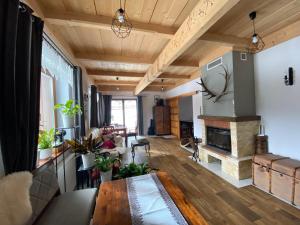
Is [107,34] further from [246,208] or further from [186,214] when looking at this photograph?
[246,208]

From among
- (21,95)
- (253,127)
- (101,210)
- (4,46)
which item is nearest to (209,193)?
(253,127)

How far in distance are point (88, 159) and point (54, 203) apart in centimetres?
61

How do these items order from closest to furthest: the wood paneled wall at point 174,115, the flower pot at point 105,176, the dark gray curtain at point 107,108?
1. the flower pot at point 105,176
2. the wood paneled wall at point 174,115
3. the dark gray curtain at point 107,108

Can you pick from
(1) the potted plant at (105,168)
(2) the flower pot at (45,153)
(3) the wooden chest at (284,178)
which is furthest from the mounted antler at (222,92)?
(2) the flower pot at (45,153)

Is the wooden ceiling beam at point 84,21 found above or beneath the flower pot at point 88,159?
above

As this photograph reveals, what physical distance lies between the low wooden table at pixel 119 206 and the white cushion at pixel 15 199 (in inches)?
18.1

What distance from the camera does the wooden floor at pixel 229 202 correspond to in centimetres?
178

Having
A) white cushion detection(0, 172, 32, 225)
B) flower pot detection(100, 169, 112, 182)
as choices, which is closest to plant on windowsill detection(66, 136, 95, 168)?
flower pot detection(100, 169, 112, 182)

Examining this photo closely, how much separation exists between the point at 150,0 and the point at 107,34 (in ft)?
3.16

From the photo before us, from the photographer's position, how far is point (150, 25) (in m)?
2.00

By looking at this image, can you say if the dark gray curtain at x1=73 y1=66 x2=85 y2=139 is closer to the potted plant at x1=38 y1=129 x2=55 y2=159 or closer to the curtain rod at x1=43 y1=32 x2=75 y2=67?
the curtain rod at x1=43 y1=32 x2=75 y2=67

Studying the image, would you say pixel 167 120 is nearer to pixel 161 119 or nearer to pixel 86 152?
pixel 161 119

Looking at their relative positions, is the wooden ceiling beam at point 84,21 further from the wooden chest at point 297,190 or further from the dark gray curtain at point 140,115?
the dark gray curtain at point 140,115

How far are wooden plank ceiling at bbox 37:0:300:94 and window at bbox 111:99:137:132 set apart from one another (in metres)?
4.79
